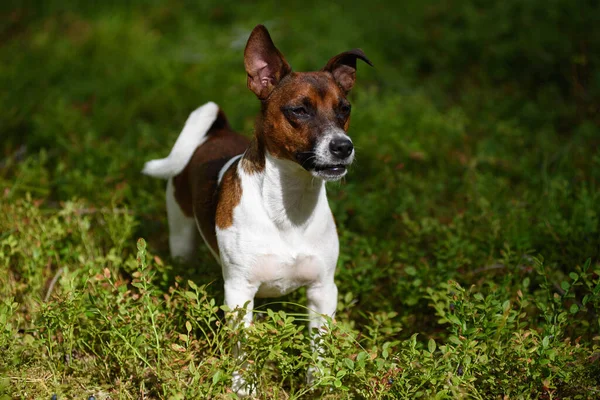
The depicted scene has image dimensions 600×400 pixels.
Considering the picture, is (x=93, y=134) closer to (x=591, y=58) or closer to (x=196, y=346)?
(x=196, y=346)

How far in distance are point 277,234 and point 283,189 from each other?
0.83 feet

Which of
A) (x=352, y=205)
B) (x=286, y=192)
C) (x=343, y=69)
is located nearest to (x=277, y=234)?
(x=286, y=192)

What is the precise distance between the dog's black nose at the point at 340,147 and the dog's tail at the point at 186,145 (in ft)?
5.25

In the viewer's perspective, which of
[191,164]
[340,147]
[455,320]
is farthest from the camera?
[191,164]

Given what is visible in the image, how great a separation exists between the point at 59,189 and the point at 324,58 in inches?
159

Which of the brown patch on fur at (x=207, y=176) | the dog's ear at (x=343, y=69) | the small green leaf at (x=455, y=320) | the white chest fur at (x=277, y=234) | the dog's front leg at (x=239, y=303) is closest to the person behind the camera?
the small green leaf at (x=455, y=320)

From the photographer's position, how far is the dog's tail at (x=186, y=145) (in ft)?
15.0

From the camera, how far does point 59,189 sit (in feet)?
17.8

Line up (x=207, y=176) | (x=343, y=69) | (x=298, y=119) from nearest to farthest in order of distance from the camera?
(x=298, y=119)
(x=343, y=69)
(x=207, y=176)

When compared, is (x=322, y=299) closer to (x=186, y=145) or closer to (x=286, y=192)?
(x=286, y=192)

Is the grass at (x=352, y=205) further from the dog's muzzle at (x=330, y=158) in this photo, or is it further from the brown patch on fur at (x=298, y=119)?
the brown patch on fur at (x=298, y=119)

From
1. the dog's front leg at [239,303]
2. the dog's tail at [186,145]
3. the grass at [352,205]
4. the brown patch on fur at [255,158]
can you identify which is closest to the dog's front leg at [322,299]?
the grass at [352,205]

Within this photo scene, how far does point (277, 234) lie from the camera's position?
3576 mm

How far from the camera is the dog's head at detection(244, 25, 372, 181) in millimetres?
3350
